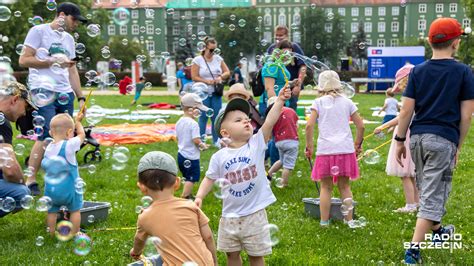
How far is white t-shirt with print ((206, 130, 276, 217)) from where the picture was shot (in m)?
3.38

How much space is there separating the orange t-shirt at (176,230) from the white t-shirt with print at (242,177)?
514mm

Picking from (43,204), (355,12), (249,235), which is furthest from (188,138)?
(355,12)

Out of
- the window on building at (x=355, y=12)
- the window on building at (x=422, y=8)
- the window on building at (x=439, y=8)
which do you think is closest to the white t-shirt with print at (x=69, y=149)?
the window on building at (x=439, y=8)

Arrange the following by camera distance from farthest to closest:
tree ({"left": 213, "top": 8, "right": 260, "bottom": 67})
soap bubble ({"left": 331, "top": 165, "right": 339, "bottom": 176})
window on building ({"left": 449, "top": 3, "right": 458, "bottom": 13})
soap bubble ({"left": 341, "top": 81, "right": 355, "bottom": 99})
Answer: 1. window on building ({"left": 449, "top": 3, "right": 458, "bottom": 13})
2. tree ({"left": 213, "top": 8, "right": 260, "bottom": 67})
3. soap bubble ({"left": 341, "top": 81, "right": 355, "bottom": 99})
4. soap bubble ({"left": 331, "top": 165, "right": 339, "bottom": 176})

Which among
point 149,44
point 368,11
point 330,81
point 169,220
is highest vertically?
point 368,11

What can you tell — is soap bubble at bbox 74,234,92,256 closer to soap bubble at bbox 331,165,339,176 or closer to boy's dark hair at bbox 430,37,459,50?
soap bubble at bbox 331,165,339,176

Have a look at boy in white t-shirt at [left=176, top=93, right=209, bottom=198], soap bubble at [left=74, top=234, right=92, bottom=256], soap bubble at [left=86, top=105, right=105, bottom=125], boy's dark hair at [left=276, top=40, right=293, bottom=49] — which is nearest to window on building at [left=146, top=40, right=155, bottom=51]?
soap bubble at [left=86, top=105, right=105, bottom=125]

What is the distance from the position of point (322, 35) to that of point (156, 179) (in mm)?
66969

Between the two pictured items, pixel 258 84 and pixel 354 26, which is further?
pixel 354 26

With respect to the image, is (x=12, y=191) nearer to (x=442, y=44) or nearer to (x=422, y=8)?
(x=442, y=44)

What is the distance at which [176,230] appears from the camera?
2.81 metres

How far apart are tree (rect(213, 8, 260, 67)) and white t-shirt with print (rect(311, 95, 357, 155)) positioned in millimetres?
31901

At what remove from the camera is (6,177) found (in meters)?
4.26

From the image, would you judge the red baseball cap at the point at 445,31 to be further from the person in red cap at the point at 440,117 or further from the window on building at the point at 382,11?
the window on building at the point at 382,11
